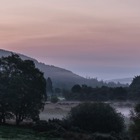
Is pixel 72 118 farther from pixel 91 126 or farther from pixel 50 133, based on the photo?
pixel 50 133

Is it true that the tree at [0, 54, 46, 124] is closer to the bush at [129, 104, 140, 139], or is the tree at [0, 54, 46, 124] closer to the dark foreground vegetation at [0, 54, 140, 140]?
the dark foreground vegetation at [0, 54, 140, 140]

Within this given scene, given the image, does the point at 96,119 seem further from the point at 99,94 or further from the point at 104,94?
the point at 104,94

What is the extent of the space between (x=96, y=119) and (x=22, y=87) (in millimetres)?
13948

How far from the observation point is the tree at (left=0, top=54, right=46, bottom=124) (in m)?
71.2

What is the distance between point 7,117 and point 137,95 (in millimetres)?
91103

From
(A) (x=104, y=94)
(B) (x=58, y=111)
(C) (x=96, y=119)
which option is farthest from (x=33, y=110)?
(A) (x=104, y=94)

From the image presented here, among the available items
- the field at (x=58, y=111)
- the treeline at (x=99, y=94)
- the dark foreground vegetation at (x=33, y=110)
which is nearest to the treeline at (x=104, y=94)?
the treeline at (x=99, y=94)

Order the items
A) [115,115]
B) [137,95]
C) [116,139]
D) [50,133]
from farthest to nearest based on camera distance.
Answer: [137,95] → [115,115] → [50,133] → [116,139]

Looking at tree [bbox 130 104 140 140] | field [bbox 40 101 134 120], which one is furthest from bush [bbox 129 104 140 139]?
field [bbox 40 101 134 120]

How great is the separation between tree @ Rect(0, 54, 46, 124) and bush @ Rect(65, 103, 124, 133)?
726 cm

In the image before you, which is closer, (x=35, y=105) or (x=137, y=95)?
(x=35, y=105)

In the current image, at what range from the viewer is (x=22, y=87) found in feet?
238

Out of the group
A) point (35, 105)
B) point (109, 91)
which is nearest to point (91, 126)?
point (35, 105)

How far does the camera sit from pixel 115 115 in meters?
66.9
